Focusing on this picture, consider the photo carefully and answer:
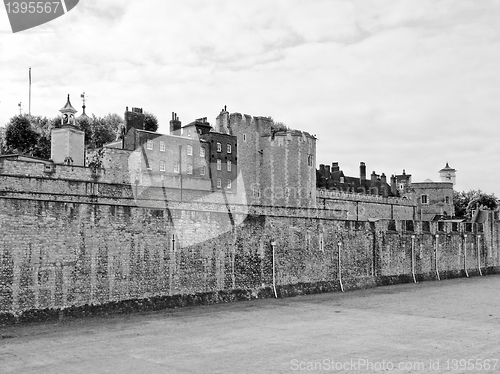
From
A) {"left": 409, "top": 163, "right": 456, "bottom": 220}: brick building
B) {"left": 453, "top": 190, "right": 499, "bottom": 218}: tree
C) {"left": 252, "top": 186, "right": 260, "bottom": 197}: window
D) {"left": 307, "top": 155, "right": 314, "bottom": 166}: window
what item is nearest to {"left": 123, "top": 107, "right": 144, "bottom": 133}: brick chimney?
{"left": 252, "top": 186, "right": 260, "bottom": 197}: window

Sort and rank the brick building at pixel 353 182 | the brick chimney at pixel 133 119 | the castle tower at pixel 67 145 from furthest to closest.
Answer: the brick building at pixel 353 182 → the brick chimney at pixel 133 119 → the castle tower at pixel 67 145

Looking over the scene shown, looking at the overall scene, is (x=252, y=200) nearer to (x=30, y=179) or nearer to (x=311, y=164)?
(x=311, y=164)

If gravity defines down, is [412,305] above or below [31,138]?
below

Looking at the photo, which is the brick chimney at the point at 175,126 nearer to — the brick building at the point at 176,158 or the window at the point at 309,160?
the brick building at the point at 176,158

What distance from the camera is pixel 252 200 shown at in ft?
136

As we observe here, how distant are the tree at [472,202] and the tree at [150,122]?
4092cm

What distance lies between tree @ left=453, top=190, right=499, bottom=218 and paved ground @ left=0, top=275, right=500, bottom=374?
192ft

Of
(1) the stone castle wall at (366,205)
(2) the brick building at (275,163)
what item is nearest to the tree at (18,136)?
(2) the brick building at (275,163)

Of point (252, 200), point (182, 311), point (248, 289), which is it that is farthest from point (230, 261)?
point (252, 200)

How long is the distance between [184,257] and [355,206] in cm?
3923

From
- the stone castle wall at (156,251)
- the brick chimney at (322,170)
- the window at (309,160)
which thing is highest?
the brick chimney at (322,170)

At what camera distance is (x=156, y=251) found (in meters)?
20.7

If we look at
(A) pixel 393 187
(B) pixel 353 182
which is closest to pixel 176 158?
(B) pixel 353 182

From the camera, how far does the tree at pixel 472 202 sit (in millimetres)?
78250
